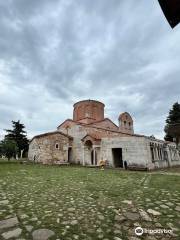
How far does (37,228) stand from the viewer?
10.5 feet

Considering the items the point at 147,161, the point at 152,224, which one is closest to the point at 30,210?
the point at 152,224

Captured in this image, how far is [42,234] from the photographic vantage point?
2961mm

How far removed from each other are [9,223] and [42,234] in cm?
91

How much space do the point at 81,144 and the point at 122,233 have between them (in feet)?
70.9

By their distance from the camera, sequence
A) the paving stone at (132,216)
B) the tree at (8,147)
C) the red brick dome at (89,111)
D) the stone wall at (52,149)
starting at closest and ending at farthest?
the paving stone at (132,216), the tree at (8,147), the stone wall at (52,149), the red brick dome at (89,111)

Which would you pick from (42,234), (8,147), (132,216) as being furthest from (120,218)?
(8,147)

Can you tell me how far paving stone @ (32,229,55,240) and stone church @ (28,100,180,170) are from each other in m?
16.5

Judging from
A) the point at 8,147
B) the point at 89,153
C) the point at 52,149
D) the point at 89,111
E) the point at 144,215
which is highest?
the point at 89,111

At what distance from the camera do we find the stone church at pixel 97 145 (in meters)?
19.3

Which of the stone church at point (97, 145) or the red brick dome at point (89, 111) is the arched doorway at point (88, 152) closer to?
the stone church at point (97, 145)

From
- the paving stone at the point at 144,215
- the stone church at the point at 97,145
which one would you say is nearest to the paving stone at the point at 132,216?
the paving stone at the point at 144,215

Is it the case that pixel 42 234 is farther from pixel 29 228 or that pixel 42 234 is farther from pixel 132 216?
pixel 132 216

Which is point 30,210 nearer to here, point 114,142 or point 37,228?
point 37,228

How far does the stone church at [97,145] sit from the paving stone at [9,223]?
1634cm
